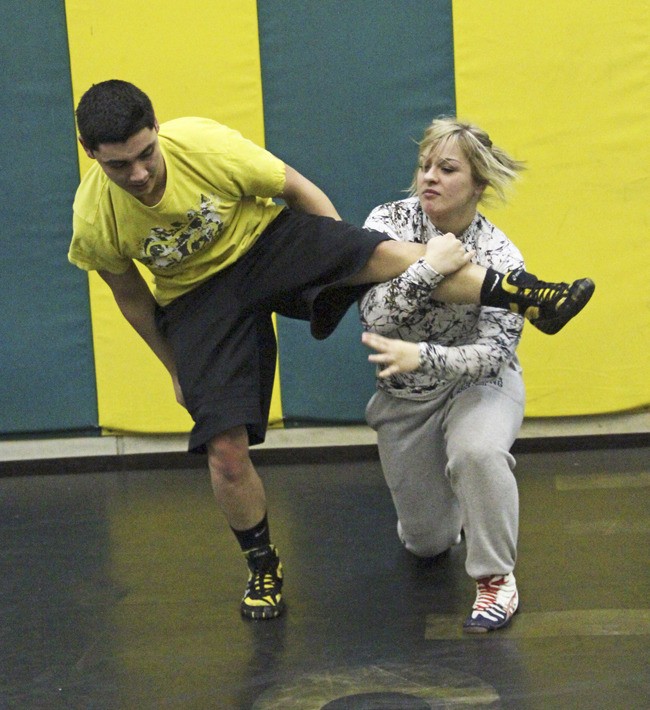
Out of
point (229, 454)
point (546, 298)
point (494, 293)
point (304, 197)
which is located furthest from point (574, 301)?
point (229, 454)

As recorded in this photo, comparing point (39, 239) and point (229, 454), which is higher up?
point (39, 239)

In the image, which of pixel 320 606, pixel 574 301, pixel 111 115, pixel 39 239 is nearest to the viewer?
pixel 111 115

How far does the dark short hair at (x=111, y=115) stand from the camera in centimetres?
221

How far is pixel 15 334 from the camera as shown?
13.8 ft

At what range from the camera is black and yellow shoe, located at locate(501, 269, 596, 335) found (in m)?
2.33

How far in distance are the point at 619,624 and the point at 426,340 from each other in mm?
807

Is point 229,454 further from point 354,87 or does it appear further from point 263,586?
point 354,87

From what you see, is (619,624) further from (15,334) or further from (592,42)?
(15,334)

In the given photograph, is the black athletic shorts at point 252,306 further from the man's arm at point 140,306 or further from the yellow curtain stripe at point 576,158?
the yellow curtain stripe at point 576,158

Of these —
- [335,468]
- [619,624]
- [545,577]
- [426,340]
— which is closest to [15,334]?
[335,468]

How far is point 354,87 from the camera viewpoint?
3.97m

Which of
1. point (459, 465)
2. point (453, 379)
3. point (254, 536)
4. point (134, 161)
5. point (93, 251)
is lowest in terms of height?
point (254, 536)

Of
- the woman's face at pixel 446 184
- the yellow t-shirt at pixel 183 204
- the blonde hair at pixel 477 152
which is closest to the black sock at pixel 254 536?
the yellow t-shirt at pixel 183 204

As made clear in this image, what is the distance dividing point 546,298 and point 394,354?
358 millimetres
